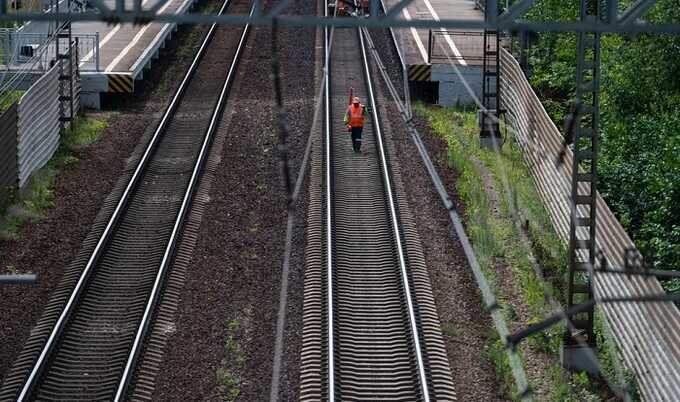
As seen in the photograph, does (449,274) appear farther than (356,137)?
No

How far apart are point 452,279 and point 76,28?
18834mm

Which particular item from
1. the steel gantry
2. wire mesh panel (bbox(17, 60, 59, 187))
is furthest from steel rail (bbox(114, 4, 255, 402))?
wire mesh panel (bbox(17, 60, 59, 187))

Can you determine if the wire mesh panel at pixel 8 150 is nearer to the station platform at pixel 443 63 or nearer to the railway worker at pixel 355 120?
the railway worker at pixel 355 120

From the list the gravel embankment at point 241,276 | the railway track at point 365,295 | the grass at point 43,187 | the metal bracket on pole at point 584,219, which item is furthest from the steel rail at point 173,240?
the metal bracket on pole at point 584,219

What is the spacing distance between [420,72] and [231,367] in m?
14.8

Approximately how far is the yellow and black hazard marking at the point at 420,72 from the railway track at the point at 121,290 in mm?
5131

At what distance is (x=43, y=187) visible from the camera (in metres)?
19.5

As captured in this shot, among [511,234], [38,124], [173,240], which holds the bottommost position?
[511,234]

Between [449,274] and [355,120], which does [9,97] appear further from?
[449,274]

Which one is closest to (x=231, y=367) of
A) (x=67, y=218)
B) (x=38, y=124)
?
(x=67, y=218)

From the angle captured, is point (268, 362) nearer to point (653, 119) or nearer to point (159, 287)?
point (159, 287)

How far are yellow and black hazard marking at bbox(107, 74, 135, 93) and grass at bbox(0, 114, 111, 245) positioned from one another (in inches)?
63.4

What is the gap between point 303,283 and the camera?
15398 mm

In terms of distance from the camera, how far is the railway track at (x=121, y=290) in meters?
12.6
